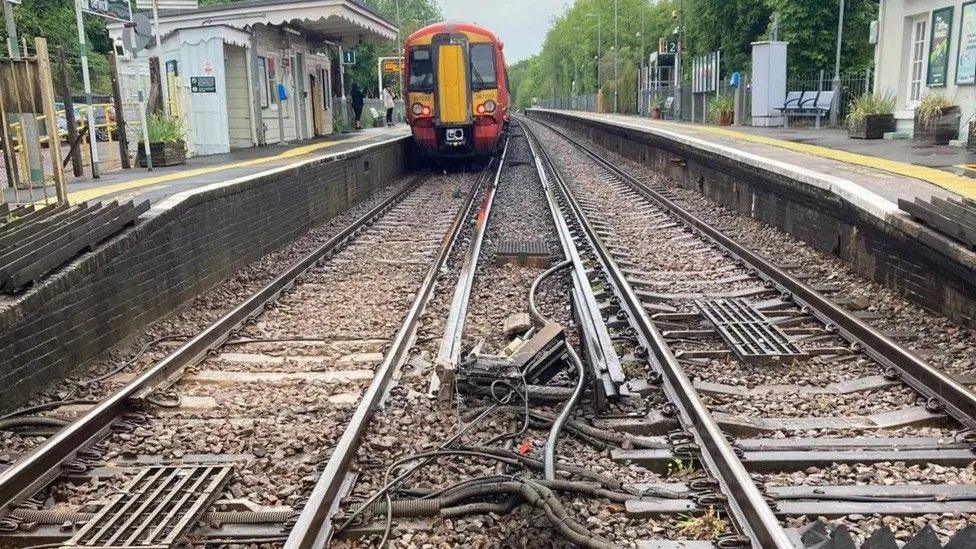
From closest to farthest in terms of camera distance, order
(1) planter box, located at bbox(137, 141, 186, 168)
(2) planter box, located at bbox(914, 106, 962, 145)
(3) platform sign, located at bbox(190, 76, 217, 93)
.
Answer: (1) planter box, located at bbox(137, 141, 186, 168), (2) planter box, located at bbox(914, 106, 962, 145), (3) platform sign, located at bbox(190, 76, 217, 93)

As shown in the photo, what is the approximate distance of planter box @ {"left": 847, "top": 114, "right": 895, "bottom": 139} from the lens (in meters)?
16.7

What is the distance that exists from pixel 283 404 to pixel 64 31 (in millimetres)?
40975

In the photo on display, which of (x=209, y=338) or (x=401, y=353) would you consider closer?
(x=401, y=353)

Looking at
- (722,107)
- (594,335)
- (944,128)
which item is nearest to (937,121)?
(944,128)

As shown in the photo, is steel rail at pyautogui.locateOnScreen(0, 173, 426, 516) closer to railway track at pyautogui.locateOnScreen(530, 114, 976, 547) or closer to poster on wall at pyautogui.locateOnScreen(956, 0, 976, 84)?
railway track at pyautogui.locateOnScreen(530, 114, 976, 547)

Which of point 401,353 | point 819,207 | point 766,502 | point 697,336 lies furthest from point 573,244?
point 766,502

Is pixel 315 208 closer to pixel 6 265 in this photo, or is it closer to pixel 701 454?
pixel 6 265

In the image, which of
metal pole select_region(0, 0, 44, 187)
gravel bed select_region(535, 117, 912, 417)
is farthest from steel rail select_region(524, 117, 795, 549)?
metal pole select_region(0, 0, 44, 187)

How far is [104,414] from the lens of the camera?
4.73m

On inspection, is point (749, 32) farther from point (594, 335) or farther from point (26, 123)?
point (594, 335)

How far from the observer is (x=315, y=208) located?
42.0 ft

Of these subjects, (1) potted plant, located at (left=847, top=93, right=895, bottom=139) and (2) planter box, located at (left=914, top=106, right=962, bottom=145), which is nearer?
(2) planter box, located at (left=914, top=106, right=962, bottom=145)

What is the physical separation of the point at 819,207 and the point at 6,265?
25.9ft

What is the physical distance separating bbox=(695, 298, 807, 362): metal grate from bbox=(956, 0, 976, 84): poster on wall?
10067mm
